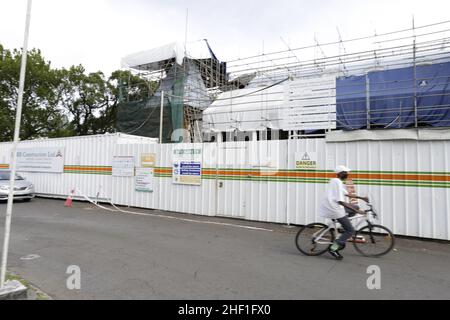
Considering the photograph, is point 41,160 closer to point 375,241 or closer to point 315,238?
point 315,238

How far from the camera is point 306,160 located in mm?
9062

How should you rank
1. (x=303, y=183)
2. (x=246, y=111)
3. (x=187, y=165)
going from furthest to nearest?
1. (x=246, y=111)
2. (x=187, y=165)
3. (x=303, y=183)

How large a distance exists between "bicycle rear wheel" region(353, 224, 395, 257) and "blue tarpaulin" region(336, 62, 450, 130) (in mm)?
4415

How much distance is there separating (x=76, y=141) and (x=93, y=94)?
1904cm

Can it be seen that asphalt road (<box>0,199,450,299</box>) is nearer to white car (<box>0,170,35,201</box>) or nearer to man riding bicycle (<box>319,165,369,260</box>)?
man riding bicycle (<box>319,165,369,260</box>)

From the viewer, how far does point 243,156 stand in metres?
10.2

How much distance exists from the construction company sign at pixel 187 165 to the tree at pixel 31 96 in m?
22.3

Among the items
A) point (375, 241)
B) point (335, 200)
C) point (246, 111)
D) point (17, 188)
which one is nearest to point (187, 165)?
point (246, 111)

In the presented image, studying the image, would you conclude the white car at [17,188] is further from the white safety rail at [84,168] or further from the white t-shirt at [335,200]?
the white t-shirt at [335,200]

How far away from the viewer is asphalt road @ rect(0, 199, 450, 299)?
4.15 m

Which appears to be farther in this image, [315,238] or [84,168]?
[84,168]

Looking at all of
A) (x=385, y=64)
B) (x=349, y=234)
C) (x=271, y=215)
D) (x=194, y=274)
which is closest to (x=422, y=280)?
(x=349, y=234)

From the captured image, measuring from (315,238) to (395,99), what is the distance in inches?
277
